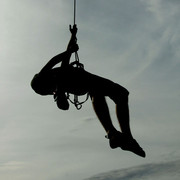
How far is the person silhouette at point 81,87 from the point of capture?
6.88 metres

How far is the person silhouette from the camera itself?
688cm

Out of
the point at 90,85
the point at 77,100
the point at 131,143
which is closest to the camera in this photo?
the point at 131,143

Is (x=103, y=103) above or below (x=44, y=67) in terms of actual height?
below

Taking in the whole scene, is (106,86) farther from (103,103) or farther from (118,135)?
(118,135)

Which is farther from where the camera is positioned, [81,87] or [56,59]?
[81,87]

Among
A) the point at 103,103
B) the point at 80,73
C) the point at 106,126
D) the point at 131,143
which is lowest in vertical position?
the point at 131,143

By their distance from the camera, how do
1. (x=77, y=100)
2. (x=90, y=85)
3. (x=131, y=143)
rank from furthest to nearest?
(x=77, y=100) < (x=90, y=85) < (x=131, y=143)

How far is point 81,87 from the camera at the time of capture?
7047mm

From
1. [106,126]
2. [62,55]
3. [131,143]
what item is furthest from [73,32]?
[131,143]

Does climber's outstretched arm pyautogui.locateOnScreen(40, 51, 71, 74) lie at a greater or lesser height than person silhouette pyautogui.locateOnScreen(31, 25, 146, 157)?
greater

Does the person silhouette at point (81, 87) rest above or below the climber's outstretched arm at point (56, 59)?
below

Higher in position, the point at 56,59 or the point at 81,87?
the point at 56,59

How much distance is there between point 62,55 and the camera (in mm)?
6898

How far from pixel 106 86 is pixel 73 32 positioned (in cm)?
131
